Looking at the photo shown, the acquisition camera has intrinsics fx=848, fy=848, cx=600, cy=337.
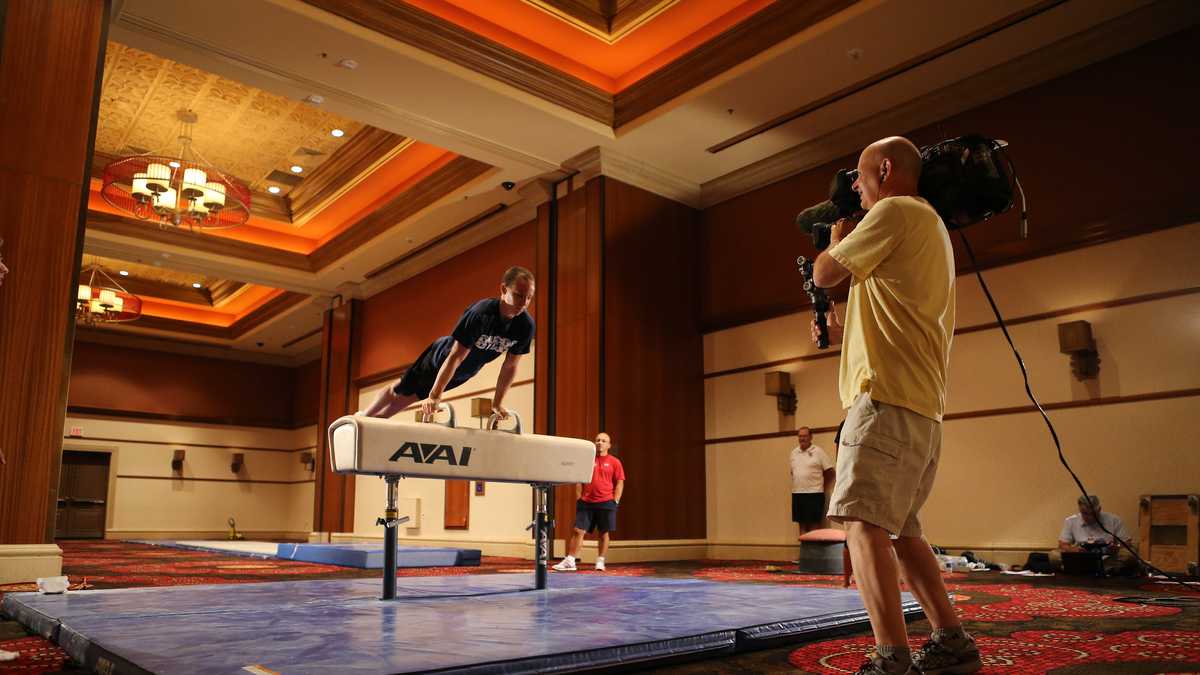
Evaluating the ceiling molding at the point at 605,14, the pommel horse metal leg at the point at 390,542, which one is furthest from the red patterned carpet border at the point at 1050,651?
the ceiling molding at the point at 605,14

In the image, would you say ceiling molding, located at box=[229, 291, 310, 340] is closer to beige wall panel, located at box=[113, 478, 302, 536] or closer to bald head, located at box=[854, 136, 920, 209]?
beige wall panel, located at box=[113, 478, 302, 536]

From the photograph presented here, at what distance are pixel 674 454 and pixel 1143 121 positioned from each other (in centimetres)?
517

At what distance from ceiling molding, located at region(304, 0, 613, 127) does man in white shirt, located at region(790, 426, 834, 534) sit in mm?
3700

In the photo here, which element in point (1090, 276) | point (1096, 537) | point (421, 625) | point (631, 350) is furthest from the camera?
point (631, 350)

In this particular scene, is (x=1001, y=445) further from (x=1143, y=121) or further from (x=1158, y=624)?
(x=1158, y=624)

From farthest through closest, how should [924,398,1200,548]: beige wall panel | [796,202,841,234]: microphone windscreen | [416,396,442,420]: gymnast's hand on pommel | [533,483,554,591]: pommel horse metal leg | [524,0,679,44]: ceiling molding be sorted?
[524,0,679,44]: ceiling molding < [924,398,1200,548]: beige wall panel < [533,483,554,591]: pommel horse metal leg < [416,396,442,420]: gymnast's hand on pommel < [796,202,841,234]: microphone windscreen

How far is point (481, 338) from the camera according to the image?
Result: 174 inches

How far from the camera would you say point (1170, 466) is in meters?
6.11

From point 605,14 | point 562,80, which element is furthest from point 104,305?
point 605,14

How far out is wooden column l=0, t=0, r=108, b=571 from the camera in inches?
200

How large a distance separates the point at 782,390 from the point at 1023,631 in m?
5.44

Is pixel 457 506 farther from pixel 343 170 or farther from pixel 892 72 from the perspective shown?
pixel 892 72

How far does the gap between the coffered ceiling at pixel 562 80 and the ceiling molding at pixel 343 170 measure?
4cm

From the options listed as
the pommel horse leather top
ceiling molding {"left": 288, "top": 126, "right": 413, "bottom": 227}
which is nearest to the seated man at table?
the pommel horse leather top
